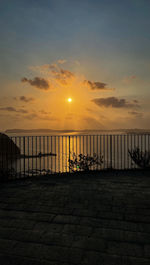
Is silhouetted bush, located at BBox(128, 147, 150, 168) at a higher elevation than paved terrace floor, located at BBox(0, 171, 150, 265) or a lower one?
higher

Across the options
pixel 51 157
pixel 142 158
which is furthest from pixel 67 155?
pixel 51 157

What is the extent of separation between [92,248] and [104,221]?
2.56ft

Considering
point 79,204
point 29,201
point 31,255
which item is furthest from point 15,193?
point 31,255

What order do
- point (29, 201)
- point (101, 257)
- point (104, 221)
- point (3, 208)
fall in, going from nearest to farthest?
point (101, 257) < point (104, 221) < point (3, 208) < point (29, 201)

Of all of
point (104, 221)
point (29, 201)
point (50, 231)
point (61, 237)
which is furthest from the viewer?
point (29, 201)

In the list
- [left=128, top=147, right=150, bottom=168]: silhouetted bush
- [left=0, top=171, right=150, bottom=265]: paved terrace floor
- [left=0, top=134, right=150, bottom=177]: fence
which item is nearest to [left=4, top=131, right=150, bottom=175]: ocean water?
[left=0, top=134, right=150, bottom=177]: fence

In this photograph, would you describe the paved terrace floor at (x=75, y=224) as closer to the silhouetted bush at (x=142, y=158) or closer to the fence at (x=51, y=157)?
the fence at (x=51, y=157)

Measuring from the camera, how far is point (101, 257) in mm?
2109

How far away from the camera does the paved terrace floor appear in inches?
84.5

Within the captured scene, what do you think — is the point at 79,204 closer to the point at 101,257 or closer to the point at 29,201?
the point at 29,201

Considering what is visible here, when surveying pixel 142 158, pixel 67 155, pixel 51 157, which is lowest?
pixel 67 155

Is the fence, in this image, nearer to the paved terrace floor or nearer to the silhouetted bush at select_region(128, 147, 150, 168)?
the silhouetted bush at select_region(128, 147, 150, 168)

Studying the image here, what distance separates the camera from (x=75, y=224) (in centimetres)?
291

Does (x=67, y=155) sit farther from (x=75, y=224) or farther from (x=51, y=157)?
(x=75, y=224)
